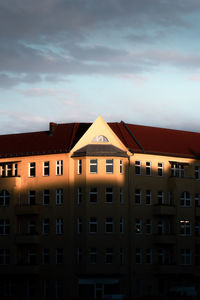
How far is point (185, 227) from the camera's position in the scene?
100562 millimetres

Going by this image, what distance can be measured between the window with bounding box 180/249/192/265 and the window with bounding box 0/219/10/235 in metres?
20.1

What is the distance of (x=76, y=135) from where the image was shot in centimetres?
9944

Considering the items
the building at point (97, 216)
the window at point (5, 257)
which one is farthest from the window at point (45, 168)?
the window at point (5, 257)

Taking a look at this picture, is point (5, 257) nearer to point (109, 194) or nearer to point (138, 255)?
point (109, 194)

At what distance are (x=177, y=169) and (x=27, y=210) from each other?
18.2 metres

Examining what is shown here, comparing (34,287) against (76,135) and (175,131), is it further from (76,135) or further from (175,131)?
(175,131)

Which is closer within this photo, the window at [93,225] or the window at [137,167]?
the window at [93,225]

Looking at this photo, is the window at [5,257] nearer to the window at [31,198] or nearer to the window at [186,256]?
the window at [31,198]

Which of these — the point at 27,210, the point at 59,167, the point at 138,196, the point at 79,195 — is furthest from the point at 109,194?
the point at 27,210

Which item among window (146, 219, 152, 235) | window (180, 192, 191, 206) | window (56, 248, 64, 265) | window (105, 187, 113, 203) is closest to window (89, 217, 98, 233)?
window (105, 187, 113, 203)

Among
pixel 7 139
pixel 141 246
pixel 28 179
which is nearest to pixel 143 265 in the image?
pixel 141 246

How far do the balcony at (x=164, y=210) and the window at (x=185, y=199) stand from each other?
1.83 metres

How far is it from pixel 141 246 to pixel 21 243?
13509 mm

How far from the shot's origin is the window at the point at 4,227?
9938cm
